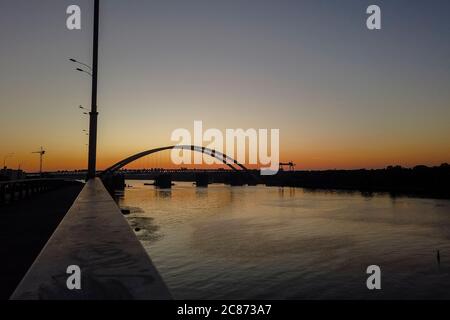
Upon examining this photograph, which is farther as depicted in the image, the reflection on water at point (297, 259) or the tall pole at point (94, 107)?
the tall pole at point (94, 107)

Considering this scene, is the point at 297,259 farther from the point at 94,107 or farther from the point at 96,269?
the point at 96,269

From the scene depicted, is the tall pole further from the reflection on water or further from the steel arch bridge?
the steel arch bridge

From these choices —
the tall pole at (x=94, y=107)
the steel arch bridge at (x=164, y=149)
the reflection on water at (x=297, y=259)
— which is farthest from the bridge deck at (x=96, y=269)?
the steel arch bridge at (x=164, y=149)

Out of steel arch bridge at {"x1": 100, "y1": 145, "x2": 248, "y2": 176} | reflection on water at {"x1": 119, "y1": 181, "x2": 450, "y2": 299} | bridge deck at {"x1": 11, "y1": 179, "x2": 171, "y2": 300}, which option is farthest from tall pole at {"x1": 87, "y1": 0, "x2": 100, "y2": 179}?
steel arch bridge at {"x1": 100, "y1": 145, "x2": 248, "y2": 176}

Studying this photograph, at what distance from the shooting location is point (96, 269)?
3066mm

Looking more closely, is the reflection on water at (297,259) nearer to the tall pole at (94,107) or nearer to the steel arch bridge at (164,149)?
the tall pole at (94,107)

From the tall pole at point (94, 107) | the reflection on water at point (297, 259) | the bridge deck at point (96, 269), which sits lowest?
the reflection on water at point (297, 259)

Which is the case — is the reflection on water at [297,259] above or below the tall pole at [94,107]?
below

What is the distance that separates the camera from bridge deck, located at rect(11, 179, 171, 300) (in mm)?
2520

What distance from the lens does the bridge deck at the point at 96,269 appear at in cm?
252

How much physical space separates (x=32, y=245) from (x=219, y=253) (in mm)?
21448

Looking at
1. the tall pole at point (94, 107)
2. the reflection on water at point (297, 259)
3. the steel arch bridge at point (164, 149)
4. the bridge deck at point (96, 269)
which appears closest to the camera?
the bridge deck at point (96, 269)
